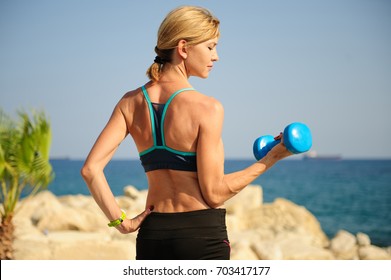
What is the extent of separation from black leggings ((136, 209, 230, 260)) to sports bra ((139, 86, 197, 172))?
7.6 inches

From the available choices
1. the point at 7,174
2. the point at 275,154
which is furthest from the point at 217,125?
the point at 7,174

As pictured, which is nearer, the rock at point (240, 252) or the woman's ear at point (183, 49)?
the woman's ear at point (183, 49)

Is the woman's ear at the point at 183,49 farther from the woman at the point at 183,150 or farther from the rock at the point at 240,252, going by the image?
the rock at the point at 240,252

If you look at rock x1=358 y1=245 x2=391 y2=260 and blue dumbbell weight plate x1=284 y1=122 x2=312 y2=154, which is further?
rock x1=358 y1=245 x2=391 y2=260

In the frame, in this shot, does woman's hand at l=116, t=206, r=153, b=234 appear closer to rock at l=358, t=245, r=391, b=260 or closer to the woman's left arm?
the woman's left arm

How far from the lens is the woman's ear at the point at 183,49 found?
8.13 feet

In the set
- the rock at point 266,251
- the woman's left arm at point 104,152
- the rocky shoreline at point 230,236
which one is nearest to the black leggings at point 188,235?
the woman's left arm at point 104,152

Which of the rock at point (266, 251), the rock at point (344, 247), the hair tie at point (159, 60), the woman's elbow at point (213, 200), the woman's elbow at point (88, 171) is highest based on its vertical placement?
the hair tie at point (159, 60)

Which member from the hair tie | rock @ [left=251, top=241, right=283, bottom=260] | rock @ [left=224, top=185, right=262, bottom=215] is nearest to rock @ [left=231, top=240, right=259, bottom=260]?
rock @ [left=251, top=241, right=283, bottom=260]

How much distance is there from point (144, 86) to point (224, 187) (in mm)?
549

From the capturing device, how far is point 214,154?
2.38 m

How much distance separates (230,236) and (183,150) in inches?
428

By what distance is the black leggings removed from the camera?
2428mm
